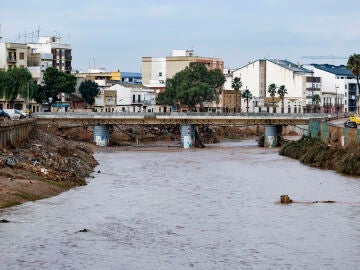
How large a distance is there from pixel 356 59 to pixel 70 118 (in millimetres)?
46881

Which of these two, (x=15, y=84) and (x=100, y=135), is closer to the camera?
(x=100, y=135)

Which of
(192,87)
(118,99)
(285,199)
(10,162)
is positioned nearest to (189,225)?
(285,199)

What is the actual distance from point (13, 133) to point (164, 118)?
4502cm

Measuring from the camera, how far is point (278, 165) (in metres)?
91.6

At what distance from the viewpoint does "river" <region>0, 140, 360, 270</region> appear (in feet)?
132

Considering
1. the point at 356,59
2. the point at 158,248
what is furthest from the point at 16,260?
the point at 356,59

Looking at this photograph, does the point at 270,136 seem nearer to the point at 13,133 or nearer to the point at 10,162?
the point at 13,133

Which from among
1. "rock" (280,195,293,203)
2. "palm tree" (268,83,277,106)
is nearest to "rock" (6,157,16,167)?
"rock" (280,195,293,203)

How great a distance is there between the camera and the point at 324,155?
291 ft

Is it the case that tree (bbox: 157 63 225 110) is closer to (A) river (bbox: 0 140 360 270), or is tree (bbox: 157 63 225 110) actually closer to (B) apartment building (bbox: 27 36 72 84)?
(B) apartment building (bbox: 27 36 72 84)

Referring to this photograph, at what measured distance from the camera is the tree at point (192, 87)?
17262 centimetres

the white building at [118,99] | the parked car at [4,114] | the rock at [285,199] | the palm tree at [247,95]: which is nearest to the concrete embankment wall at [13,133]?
the parked car at [4,114]

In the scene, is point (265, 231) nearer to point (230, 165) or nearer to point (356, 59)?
point (230, 165)

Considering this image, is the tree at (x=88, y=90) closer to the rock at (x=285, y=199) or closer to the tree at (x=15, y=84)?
the tree at (x=15, y=84)
